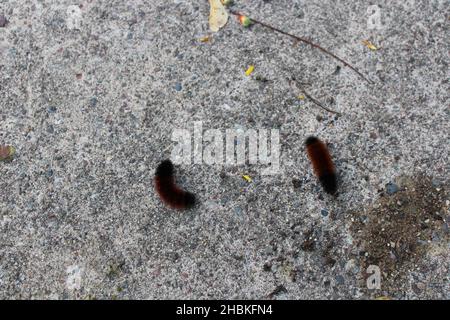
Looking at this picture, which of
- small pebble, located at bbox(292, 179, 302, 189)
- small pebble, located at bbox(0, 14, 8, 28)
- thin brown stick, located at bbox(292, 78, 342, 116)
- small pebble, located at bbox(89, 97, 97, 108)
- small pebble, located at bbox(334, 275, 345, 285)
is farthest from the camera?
small pebble, located at bbox(0, 14, 8, 28)

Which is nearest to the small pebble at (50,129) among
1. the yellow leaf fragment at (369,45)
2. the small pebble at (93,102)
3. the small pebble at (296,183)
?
the small pebble at (93,102)

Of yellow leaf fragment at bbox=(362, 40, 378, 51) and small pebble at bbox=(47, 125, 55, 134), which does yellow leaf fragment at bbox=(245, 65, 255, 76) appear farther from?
small pebble at bbox=(47, 125, 55, 134)

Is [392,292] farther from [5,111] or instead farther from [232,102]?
[5,111]

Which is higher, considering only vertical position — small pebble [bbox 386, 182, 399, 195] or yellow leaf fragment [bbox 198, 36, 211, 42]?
yellow leaf fragment [bbox 198, 36, 211, 42]

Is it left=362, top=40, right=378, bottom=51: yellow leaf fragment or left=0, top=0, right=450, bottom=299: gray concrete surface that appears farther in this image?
left=362, top=40, right=378, bottom=51: yellow leaf fragment

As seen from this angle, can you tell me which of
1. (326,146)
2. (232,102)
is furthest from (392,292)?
(232,102)

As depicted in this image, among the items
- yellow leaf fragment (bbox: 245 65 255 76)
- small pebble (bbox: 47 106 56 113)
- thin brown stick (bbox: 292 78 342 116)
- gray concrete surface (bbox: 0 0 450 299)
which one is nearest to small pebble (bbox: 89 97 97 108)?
gray concrete surface (bbox: 0 0 450 299)

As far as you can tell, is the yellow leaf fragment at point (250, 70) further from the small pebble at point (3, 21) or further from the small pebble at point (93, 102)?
the small pebble at point (3, 21)
